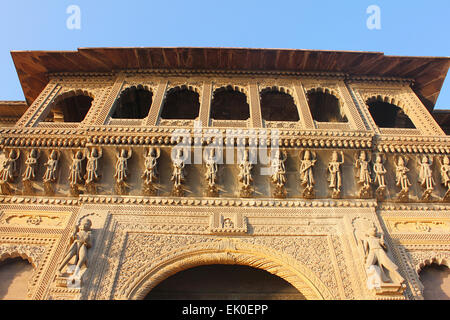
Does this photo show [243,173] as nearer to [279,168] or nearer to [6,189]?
[279,168]

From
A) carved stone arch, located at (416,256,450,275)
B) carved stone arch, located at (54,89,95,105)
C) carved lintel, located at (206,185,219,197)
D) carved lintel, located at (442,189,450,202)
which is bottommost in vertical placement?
carved stone arch, located at (416,256,450,275)

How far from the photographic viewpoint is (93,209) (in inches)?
250

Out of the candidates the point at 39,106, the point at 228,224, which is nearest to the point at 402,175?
the point at 228,224

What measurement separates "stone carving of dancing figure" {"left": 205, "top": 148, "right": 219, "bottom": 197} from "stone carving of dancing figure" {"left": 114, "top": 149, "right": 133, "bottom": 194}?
1.41 metres

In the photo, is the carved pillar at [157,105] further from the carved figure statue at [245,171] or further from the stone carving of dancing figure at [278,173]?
the stone carving of dancing figure at [278,173]

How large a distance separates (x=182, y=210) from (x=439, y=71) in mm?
6646

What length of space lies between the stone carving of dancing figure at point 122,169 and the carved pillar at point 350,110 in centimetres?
437

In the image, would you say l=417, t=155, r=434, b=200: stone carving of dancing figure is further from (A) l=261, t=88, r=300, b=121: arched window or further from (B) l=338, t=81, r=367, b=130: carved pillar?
(A) l=261, t=88, r=300, b=121: arched window

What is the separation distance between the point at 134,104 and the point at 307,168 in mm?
4851

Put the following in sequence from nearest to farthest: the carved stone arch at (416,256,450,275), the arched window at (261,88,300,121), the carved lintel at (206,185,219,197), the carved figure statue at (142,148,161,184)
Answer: the carved stone arch at (416,256,450,275), the carved figure statue at (142,148,161,184), the carved lintel at (206,185,219,197), the arched window at (261,88,300,121)

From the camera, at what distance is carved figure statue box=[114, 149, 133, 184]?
6.46 meters

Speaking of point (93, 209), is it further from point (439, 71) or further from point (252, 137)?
point (439, 71)

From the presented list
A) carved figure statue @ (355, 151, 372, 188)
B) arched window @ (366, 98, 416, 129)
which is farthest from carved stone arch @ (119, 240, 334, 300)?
arched window @ (366, 98, 416, 129)

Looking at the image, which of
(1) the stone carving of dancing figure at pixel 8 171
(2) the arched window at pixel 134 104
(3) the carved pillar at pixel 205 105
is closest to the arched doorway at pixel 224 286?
(3) the carved pillar at pixel 205 105
